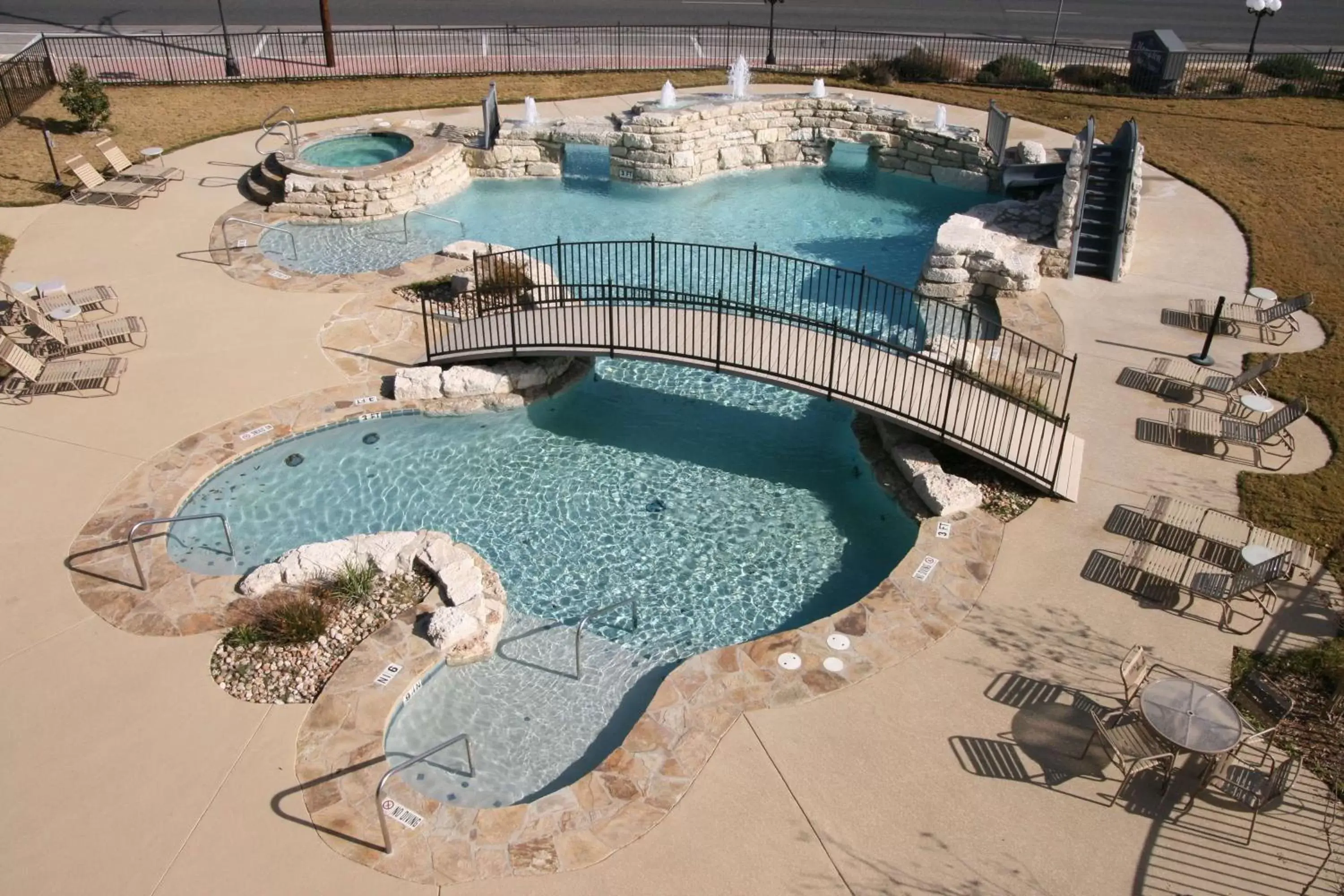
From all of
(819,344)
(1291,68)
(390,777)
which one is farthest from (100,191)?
(1291,68)

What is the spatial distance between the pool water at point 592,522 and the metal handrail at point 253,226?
603 cm

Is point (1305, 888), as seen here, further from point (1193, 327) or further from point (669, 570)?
point (1193, 327)

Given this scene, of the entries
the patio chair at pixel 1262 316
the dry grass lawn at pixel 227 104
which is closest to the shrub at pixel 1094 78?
the dry grass lawn at pixel 227 104

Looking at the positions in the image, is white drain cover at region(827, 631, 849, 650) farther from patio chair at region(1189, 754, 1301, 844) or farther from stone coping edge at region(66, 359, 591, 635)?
stone coping edge at region(66, 359, 591, 635)

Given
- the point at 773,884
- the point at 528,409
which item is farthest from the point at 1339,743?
the point at 528,409

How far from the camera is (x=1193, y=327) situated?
58.4 ft

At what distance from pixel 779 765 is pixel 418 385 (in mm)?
8119

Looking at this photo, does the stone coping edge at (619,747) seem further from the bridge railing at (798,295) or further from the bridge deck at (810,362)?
the bridge railing at (798,295)

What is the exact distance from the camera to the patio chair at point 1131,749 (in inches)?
387

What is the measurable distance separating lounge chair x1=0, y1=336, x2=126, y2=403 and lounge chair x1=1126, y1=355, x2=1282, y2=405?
49.3 feet

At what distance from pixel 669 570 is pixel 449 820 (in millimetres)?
4281

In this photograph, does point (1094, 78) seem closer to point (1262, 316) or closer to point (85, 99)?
point (1262, 316)

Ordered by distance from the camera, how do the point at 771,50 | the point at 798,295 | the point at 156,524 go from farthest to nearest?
the point at 771,50, the point at 798,295, the point at 156,524

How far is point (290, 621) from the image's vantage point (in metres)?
11.4
